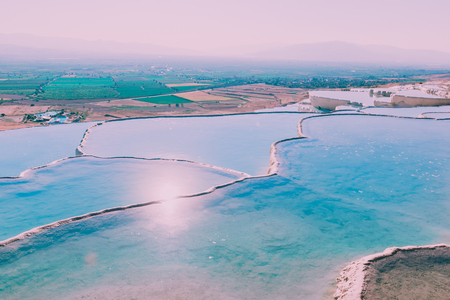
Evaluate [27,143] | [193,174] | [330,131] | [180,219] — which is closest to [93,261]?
[180,219]

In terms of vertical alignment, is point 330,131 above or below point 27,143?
above

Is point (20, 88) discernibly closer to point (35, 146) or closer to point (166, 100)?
point (166, 100)

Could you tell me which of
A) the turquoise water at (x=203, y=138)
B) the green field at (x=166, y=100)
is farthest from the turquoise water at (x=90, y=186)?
the green field at (x=166, y=100)

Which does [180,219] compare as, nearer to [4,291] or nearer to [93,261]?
[93,261]

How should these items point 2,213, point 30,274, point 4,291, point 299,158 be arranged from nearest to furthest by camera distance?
point 4,291
point 30,274
point 2,213
point 299,158

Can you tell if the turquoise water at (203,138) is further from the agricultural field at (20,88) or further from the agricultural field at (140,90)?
the agricultural field at (20,88)

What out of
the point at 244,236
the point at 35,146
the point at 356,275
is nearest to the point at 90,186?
the point at 244,236
